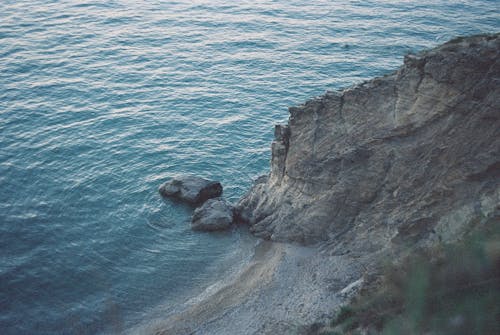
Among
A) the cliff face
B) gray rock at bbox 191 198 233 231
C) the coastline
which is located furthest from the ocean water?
the cliff face

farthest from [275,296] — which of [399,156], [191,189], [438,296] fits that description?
[191,189]

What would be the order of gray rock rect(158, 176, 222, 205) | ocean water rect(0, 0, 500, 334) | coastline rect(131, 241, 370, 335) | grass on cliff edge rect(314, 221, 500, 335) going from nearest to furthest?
grass on cliff edge rect(314, 221, 500, 335) → coastline rect(131, 241, 370, 335) → ocean water rect(0, 0, 500, 334) → gray rock rect(158, 176, 222, 205)

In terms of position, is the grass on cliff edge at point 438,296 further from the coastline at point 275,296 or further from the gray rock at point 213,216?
the gray rock at point 213,216

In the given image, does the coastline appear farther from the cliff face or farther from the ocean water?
the ocean water

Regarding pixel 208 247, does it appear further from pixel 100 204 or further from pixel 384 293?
pixel 384 293

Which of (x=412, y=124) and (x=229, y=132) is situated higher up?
(x=412, y=124)

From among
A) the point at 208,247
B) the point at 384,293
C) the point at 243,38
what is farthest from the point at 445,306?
the point at 243,38

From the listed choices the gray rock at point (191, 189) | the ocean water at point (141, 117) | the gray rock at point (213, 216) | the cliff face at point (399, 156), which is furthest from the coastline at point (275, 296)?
the gray rock at point (191, 189)
